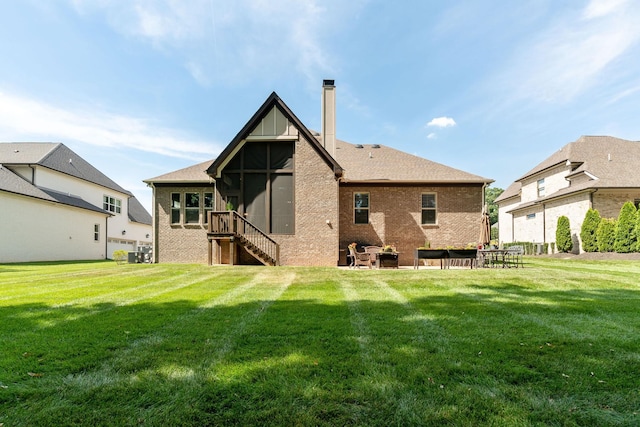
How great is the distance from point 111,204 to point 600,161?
42.5 metres

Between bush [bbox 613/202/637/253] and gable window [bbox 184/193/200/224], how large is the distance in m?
24.8

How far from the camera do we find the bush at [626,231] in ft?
56.6

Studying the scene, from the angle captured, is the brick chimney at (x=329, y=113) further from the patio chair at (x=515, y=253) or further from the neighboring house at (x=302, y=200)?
the patio chair at (x=515, y=253)

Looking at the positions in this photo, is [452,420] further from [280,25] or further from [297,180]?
[280,25]

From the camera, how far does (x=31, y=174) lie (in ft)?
71.3

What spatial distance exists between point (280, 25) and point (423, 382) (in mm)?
14270

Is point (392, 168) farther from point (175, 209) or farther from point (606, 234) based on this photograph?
point (606, 234)

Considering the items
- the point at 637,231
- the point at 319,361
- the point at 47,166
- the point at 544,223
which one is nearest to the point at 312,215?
the point at 319,361

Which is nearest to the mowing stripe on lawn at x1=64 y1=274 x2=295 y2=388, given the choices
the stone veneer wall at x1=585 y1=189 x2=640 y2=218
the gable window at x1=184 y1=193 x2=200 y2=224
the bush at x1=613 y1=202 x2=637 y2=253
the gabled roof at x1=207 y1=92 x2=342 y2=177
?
the gabled roof at x1=207 y1=92 x2=342 y2=177

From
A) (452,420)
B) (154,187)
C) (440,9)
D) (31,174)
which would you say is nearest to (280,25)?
(440,9)

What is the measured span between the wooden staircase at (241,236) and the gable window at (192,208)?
148 inches

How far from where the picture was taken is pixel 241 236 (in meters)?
13.9

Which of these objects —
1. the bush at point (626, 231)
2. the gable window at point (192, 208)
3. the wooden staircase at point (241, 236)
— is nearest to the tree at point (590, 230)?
the bush at point (626, 231)

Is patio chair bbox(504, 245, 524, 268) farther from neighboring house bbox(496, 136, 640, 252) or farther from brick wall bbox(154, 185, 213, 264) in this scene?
brick wall bbox(154, 185, 213, 264)
